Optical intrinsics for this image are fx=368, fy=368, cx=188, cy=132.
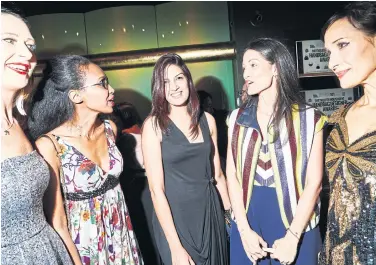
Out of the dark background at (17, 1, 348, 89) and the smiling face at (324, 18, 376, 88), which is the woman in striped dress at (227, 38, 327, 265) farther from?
the dark background at (17, 1, 348, 89)

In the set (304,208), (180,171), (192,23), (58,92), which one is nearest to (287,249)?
(304,208)

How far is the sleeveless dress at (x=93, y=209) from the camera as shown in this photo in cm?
185

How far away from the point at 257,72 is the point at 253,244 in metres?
0.85

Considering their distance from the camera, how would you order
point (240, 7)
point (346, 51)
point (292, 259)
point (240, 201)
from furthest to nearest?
point (240, 7)
point (240, 201)
point (292, 259)
point (346, 51)

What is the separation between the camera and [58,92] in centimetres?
200

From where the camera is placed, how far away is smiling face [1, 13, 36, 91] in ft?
4.65

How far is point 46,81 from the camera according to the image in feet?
6.63

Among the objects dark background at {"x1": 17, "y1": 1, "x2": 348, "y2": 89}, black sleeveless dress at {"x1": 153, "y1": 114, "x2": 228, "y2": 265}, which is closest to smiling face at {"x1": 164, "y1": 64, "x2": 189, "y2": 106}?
black sleeveless dress at {"x1": 153, "y1": 114, "x2": 228, "y2": 265}

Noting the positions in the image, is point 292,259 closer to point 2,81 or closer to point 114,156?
point 114,156

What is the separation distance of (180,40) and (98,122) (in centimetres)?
281

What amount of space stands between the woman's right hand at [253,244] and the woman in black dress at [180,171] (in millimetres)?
312

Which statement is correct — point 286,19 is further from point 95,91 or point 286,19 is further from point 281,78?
point 95,91

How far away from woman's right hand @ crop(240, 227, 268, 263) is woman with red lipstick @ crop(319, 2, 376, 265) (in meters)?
0.32

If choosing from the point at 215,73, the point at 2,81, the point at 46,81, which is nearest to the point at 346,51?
the point at 2,81
